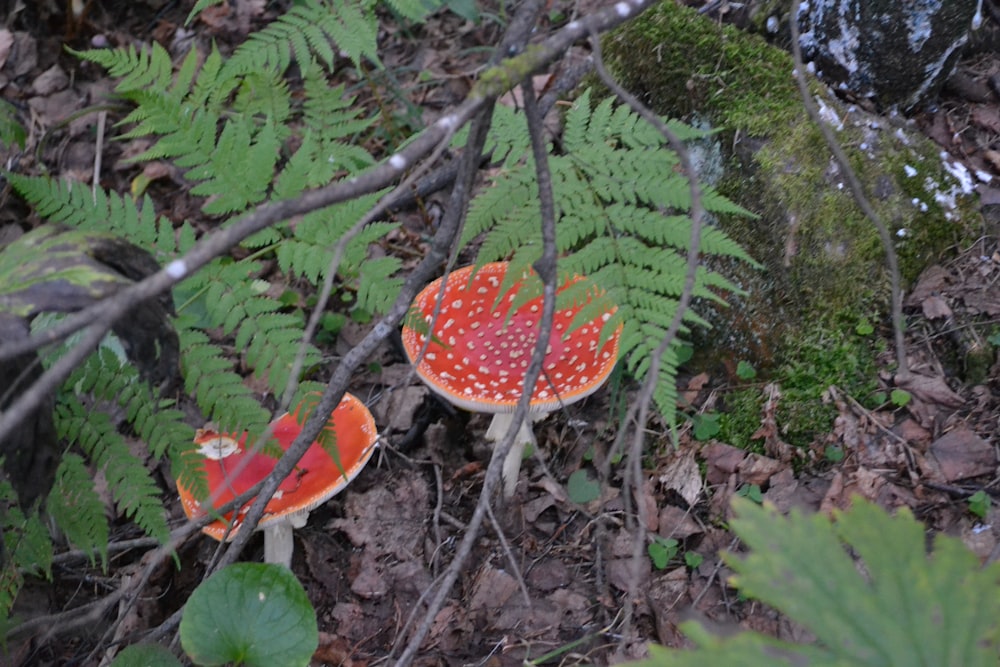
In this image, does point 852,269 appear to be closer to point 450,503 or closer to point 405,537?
point 450,503

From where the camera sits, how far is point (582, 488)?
11.0 ft

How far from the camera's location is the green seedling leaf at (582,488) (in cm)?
334

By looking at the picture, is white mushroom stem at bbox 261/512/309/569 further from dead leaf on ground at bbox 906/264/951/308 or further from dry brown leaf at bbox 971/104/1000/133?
dry brown leaf at bbox 971/104/1000/133

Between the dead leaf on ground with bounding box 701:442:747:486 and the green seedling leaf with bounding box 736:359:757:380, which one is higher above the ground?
the green seedling leaf with bounding box 736:359:757:380

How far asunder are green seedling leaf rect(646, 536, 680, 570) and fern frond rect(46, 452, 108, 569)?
2.05 metres

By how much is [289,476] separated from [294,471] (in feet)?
0.12

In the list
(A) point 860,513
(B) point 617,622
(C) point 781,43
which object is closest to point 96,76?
(C) point 781,43

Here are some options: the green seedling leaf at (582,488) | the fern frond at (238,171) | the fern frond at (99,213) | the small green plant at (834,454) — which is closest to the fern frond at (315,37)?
the fern frond at (238,171)

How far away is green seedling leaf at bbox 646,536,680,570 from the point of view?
3.10 meters

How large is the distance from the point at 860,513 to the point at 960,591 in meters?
0.20

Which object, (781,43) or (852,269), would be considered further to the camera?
(781,43)

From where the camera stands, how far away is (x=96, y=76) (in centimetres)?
544

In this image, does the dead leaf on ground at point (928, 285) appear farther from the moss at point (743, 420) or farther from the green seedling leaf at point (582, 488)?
the green seedling leaf at point (582, 488)

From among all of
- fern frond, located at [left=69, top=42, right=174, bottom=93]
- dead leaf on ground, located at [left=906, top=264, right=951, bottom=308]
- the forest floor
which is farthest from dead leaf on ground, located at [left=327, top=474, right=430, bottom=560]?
dead leaf on ground, located at [left=906, top=264, right=951, bottom=308]
